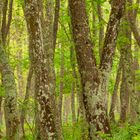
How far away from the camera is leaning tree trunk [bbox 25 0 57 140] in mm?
8836

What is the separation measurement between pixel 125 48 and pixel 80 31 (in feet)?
22.7

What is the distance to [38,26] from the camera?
8.90 meters

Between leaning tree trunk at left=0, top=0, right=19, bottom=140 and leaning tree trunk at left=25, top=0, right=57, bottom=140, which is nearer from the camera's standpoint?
leaning tree trunk at left=25, top=0, right=57, bottom=140

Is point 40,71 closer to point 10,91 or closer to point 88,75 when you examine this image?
point 88,75

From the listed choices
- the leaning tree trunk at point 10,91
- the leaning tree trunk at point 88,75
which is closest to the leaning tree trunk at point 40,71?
the leaning tree trunk at point 88,75

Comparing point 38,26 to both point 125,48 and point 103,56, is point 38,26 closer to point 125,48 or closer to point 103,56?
point 103,56

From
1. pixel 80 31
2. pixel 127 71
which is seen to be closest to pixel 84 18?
pixel 80 31

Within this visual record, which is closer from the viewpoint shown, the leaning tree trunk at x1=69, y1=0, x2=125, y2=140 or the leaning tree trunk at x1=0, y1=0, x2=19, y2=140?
the leaning tree trunk at x1=69, y1=0, x2=125, y2=140

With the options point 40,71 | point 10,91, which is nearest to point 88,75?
point 40,71

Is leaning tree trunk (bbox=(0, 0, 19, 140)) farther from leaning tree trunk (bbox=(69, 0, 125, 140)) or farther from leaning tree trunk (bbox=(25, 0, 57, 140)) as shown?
leaning tree trunk (bbox=(69, 0, 125, 140))

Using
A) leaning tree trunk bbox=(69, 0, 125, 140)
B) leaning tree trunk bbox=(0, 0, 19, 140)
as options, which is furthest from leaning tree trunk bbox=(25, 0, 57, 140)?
leaning tree trunk bbox=(0, 0, 19, 140)

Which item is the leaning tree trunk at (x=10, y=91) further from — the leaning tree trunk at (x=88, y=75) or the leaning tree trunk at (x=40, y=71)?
the leaning tree trunk at (x=88, y=75)

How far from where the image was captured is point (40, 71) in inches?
349

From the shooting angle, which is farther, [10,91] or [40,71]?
[10,91]
